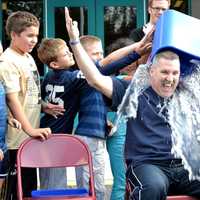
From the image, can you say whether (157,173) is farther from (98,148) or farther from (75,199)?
(98,148)

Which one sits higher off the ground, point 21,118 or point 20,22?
point 20,22

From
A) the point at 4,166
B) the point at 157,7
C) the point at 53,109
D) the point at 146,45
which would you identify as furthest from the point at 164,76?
the point at 4,166

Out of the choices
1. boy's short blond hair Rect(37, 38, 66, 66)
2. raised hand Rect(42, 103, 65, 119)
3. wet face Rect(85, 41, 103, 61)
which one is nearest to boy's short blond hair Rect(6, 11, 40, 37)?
boy's short blond hair Rect(37, 38, 66, 66)

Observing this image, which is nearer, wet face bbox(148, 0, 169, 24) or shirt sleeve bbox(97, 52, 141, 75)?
shirt sleeve bbox(97, 52, 141, 75)

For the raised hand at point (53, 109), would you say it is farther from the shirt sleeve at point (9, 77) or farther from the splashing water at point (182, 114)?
the splashing water at point (182, 114)

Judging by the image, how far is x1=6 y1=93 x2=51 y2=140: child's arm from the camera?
4234mm

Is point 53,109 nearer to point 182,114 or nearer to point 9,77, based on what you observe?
point 9,77

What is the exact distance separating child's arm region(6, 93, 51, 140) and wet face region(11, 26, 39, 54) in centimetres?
37

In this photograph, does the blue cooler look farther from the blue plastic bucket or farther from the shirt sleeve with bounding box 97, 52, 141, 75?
the blue plastic bucket

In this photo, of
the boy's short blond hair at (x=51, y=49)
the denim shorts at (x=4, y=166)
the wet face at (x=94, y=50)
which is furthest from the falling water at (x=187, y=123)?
the denim shorts at (x=4, y=166)

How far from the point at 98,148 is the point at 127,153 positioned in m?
0.71

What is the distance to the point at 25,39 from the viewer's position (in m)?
4.46

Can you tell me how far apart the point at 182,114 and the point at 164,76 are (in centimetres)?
27

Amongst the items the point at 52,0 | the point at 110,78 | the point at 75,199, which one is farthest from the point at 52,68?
the point at 52,0
